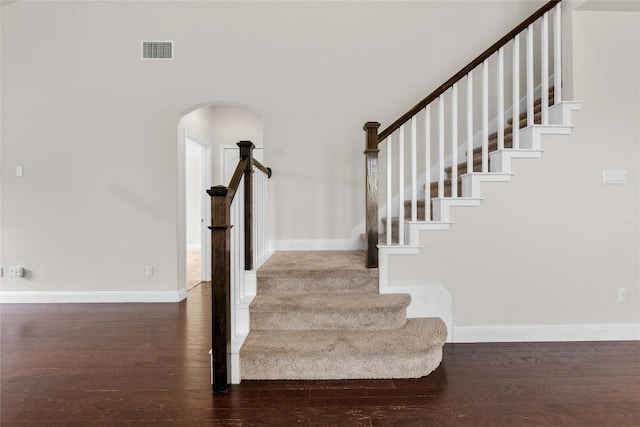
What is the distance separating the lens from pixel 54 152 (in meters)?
4.05

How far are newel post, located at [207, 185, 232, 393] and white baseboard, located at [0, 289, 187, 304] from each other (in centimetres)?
218

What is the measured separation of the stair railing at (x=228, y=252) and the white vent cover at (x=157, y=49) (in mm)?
1967

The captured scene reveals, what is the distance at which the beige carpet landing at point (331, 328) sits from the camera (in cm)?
227

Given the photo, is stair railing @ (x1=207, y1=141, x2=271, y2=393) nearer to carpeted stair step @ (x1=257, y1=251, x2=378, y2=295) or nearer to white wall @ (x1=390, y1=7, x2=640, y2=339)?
carpeted stair step @ (x1=257, y1=251, x2=378, y2=295)

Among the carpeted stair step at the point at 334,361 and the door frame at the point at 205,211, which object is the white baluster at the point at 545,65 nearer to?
the carpeted stair step at the point at 334,361

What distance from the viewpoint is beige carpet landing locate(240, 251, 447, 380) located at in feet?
7.44

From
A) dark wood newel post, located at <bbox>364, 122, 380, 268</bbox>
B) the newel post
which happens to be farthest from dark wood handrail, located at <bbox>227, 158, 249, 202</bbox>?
dark wood newel post, located at <bbox>364, 122, 380, 268</bbox>

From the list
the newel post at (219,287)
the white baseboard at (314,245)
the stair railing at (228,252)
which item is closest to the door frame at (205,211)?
the white baseboard at (314,245)

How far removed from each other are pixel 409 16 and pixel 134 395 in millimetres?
4191

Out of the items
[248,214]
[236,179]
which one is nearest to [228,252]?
[236,179]

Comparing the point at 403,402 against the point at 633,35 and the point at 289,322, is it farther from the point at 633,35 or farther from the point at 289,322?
the point at 633,35

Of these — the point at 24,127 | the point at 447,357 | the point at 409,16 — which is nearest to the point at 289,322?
the point at 447,357

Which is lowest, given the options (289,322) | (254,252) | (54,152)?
(289,322)

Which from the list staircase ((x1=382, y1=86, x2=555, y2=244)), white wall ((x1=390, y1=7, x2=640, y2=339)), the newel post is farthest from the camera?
staircase ((x1=382, y1=86, x2=555, y2=244))
